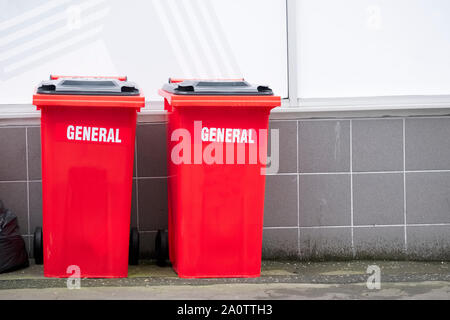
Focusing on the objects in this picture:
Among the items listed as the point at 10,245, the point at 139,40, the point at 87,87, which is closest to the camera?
the point at 87,87

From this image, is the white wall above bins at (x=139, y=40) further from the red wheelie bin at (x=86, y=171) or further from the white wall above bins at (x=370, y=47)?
the red wheelie bin at (x=86, y=171)

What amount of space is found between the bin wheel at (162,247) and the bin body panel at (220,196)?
0.42 metres

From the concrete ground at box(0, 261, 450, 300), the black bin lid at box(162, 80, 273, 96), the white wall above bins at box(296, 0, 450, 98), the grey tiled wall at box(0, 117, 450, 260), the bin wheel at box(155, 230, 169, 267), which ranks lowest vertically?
the concrete ground at box(0, 261, 450, 300)

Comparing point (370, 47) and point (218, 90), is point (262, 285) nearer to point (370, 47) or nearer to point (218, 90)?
point (218, 90)

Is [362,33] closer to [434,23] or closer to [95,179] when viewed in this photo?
[434,23]

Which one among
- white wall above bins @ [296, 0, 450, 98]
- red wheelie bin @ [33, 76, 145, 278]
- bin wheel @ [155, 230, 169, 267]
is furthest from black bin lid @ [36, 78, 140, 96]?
white wall above bins @ [296, 0, 450, 98]

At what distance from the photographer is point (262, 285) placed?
180 inches

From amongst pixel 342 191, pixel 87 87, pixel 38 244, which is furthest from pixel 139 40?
pixel 342 191

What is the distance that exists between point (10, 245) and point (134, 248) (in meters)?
0.82

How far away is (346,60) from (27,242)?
267 cm

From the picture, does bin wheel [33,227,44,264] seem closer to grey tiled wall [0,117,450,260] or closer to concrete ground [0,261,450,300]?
concrete ground [0,261,450,300]

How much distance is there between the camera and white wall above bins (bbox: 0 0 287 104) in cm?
539

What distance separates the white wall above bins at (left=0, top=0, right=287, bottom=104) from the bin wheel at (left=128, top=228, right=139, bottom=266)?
999 millimetres

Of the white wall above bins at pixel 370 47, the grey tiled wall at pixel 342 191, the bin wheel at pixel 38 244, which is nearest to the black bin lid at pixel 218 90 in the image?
the grey tiled wall at pixel 342 191
